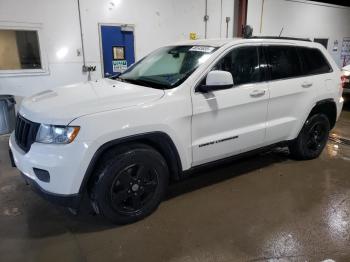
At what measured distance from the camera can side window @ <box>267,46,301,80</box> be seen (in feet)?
11.2

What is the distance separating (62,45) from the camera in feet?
19.5

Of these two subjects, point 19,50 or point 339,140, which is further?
point 19,50

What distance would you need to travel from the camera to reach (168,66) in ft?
11.3

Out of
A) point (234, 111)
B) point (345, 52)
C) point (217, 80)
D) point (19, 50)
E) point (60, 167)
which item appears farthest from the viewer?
point (345, 52)

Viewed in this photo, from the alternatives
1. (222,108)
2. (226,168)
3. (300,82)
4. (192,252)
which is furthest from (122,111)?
(300,82)

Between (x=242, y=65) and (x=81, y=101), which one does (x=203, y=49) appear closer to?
(x=242, y=65)

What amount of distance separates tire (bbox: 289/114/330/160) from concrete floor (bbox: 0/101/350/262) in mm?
422

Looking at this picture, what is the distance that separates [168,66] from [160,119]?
110 centimetres

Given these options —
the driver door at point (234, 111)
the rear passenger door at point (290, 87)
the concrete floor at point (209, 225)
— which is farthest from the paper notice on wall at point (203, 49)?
the concrete floor at point (209, 225)

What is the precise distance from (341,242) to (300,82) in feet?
6.23

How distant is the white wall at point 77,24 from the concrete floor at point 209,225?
2.78 metres

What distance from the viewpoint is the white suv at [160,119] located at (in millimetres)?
2307

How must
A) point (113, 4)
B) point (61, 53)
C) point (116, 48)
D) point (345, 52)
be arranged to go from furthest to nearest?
1. point (345, 52)
2. point (116, 48)
3. point (113, 4)
4. point (61, 53)

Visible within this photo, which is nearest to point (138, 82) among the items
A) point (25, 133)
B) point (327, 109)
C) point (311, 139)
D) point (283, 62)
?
point (25, 133)
